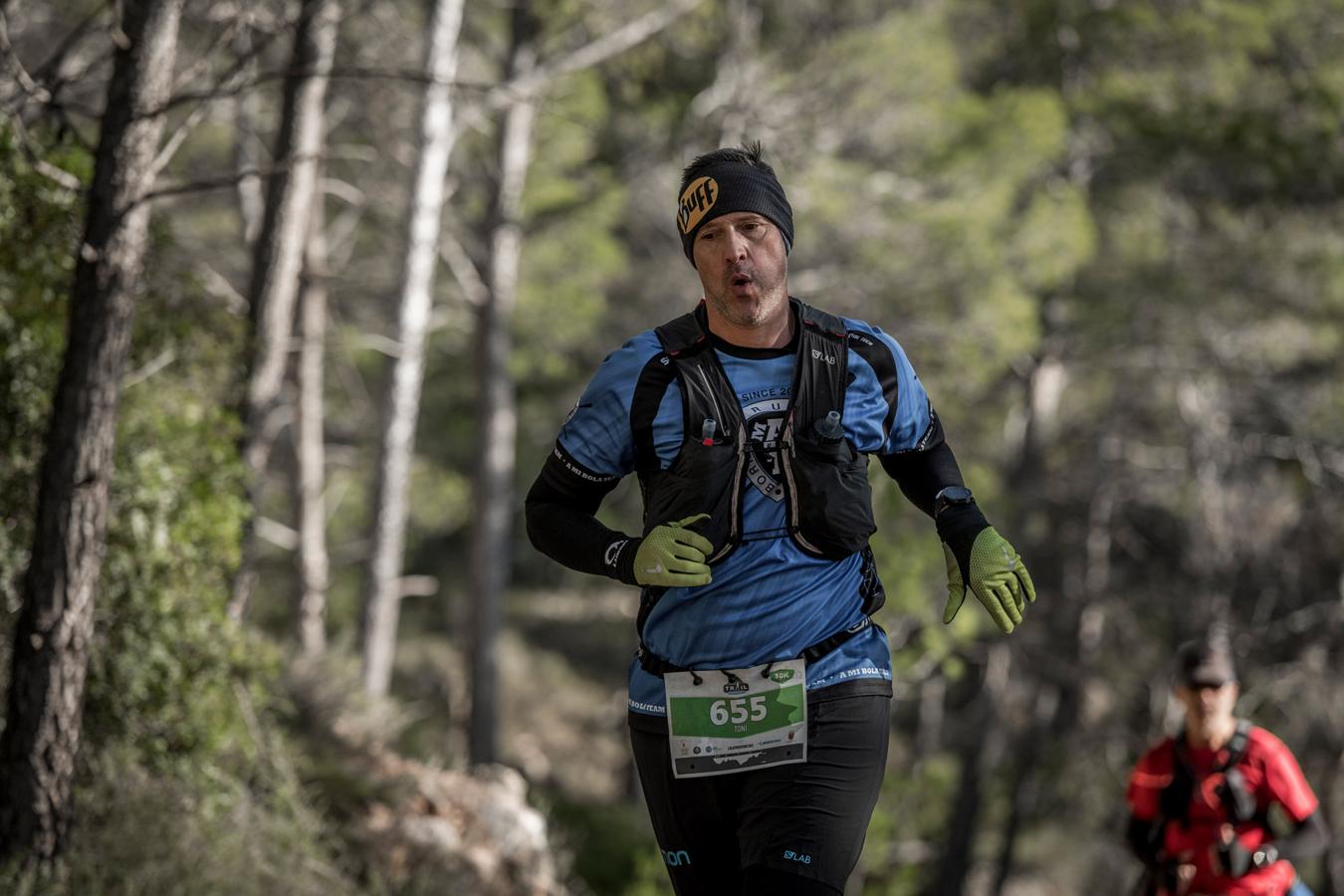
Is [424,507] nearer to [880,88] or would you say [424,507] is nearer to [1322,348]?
[880,88]

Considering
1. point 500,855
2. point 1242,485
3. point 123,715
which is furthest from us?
point 1242,485

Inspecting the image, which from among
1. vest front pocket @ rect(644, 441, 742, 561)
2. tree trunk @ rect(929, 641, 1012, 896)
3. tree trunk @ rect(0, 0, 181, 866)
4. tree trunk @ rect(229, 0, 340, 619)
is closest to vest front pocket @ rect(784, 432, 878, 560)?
vest front pocket @ rect(644, 441, 742, 561)

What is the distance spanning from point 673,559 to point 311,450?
13.4 meters

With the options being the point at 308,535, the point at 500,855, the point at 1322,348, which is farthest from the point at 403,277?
the point at 1322,348

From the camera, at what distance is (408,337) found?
13961 millimetres

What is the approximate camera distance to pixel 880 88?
54.3ft

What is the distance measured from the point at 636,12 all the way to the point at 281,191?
6119 mm

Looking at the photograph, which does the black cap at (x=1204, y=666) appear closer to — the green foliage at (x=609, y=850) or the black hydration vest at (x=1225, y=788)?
the black hydration vest at (x=1225, y=788)

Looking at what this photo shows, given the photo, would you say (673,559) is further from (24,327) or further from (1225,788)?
(24,327)

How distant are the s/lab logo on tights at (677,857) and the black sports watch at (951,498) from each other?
0.98 m

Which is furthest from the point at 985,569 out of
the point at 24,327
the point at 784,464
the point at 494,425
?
the point at 494,425

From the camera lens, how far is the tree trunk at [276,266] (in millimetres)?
9266

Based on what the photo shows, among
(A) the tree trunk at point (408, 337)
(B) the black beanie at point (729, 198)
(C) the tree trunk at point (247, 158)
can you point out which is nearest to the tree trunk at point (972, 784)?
(A) the tree trunk at point (408, 337)

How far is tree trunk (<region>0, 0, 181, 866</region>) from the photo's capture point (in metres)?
5.10
